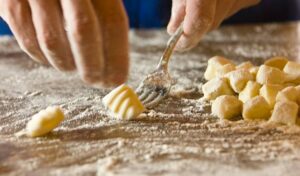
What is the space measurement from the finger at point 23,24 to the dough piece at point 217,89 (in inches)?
15.1

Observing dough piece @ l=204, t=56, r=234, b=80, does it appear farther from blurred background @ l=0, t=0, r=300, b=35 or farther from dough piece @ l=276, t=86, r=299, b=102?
blurred background @ l=0, t=0, r=300, b=35

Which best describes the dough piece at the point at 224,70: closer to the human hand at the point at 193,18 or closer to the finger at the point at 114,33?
the human hand at the point at 193,18

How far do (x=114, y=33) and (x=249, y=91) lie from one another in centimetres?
40

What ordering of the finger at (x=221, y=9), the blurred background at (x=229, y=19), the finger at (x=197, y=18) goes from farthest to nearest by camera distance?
1. the blurred background at (x=229, y=19)
2. the finger at (x=221, y=9)
3. the finger at (x=197, y=18)

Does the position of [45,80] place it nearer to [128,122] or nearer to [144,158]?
[128,122]

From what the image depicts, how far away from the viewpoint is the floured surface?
926 mm

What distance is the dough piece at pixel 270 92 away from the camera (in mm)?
1130

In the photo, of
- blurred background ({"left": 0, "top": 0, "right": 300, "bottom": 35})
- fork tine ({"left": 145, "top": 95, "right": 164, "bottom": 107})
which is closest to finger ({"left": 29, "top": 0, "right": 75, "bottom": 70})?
fork tine ({"left": 145, "top": 95, "right": 164, "bottom": 107})

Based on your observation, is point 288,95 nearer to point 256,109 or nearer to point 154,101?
point 256,109

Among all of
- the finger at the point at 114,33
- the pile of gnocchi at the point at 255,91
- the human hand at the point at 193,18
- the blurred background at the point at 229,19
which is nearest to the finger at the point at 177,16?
the human hand at the point at 193,18

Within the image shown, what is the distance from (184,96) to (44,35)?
447 millimetres

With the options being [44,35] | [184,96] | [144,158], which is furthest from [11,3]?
[184,96]

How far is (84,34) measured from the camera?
0.86 meters

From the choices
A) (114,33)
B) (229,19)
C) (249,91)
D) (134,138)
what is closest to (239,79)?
(249,91)
